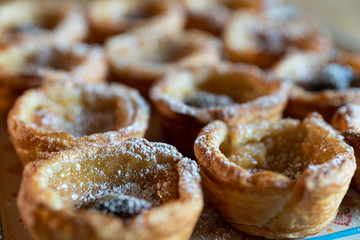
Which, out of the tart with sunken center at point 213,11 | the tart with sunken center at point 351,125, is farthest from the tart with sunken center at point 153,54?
the tart with sunken center at point 351,125

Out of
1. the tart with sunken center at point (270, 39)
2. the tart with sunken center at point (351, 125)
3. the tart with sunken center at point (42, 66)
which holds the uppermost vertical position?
the tart with sunken center at point (351, 125)

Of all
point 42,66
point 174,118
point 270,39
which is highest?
point 270,39

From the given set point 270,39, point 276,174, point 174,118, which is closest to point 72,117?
point 174,118

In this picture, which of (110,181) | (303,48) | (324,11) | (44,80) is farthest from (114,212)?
(324,11)

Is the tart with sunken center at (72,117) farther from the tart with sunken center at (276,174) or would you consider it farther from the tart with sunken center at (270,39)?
the tart with sunken center at (270,39)

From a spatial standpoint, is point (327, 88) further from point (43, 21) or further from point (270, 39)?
point (43, 21)

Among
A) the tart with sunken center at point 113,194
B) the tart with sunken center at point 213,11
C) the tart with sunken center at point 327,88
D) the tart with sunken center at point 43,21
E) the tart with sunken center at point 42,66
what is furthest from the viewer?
the tart with sunken center at point 213,11
